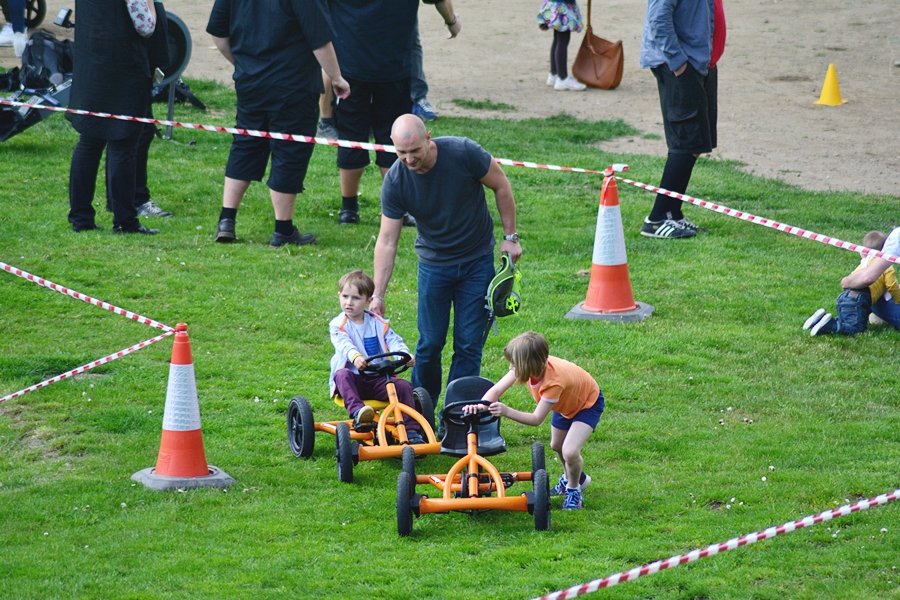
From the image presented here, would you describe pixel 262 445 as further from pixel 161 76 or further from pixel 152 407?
pixel 161 76

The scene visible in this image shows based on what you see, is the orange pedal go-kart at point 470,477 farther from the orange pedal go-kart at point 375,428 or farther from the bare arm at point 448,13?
the bare arm at point 448,13

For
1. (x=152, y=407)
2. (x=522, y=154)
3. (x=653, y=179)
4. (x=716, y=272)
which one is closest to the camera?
(x=152, y=407)

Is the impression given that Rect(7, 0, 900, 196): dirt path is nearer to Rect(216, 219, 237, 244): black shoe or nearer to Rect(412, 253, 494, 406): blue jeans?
Rect(216, 219, 237, 244): black shoe

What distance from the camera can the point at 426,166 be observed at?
676 centimetres

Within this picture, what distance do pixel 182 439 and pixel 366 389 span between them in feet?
3.37

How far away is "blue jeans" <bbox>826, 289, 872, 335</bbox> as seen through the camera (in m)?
8.77

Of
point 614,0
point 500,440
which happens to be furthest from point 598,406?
point 614,0

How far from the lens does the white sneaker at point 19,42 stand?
1677cm

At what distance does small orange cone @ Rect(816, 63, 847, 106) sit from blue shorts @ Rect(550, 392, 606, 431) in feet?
36.0

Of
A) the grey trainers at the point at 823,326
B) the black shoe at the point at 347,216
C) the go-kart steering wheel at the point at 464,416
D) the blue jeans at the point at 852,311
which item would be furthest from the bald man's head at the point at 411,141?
the black shoe at the point at 347,216

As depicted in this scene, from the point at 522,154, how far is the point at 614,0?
1046 cm

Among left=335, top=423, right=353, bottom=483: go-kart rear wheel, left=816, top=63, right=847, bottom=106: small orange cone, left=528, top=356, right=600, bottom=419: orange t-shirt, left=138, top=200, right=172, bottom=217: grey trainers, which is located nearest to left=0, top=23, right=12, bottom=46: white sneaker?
left=138, top=200, right=172, bottom=217: grey trainers

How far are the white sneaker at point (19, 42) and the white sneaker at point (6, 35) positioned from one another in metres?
0.90

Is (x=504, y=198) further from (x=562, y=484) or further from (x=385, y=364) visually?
(x=562, y=484)
